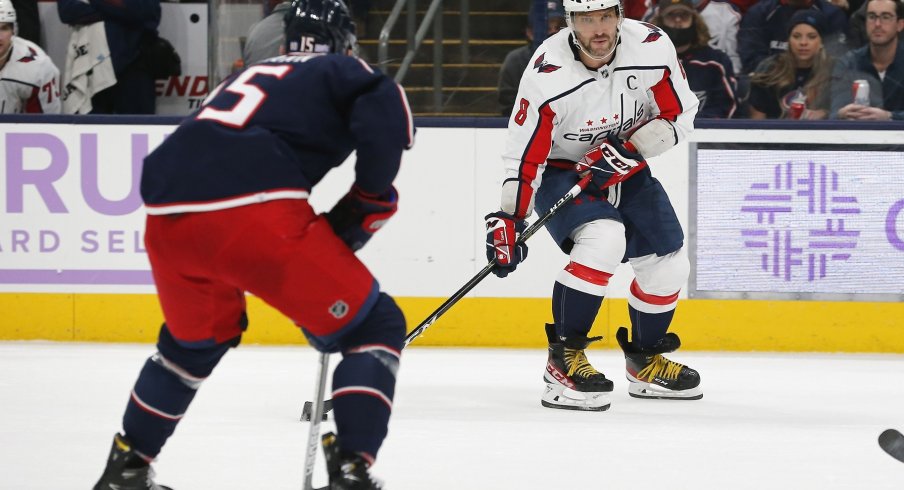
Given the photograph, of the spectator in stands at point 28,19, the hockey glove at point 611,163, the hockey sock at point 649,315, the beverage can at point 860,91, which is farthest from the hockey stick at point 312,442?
the spectator in stands at point 28,19

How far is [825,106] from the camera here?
210 inches

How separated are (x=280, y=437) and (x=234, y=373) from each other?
120 centimetres

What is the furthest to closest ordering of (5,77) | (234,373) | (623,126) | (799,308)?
(5,77) → (799,308) → (234,373) → (623,126)

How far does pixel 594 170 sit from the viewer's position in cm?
401

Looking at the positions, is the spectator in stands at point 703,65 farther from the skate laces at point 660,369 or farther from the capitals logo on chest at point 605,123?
the skate laces at point 660,369

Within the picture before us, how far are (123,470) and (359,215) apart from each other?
2.06ft

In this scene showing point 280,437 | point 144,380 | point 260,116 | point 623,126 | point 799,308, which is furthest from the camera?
point 799,308

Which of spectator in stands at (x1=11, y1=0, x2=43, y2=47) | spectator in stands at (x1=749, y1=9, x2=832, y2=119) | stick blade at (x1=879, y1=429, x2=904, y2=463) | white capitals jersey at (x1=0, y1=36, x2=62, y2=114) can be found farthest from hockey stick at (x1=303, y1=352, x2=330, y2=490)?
spectator in stands at (x1=11, y1=0, x2=43, y2=47)

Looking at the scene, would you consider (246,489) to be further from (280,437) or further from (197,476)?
(280,437)

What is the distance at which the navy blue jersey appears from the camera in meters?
2.29

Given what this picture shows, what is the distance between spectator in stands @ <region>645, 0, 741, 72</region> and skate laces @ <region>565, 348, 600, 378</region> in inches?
72.0

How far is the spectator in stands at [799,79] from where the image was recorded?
17.5ft

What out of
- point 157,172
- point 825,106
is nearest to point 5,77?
point 825,106

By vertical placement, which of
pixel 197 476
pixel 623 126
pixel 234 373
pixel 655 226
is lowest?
pixel 234 373
